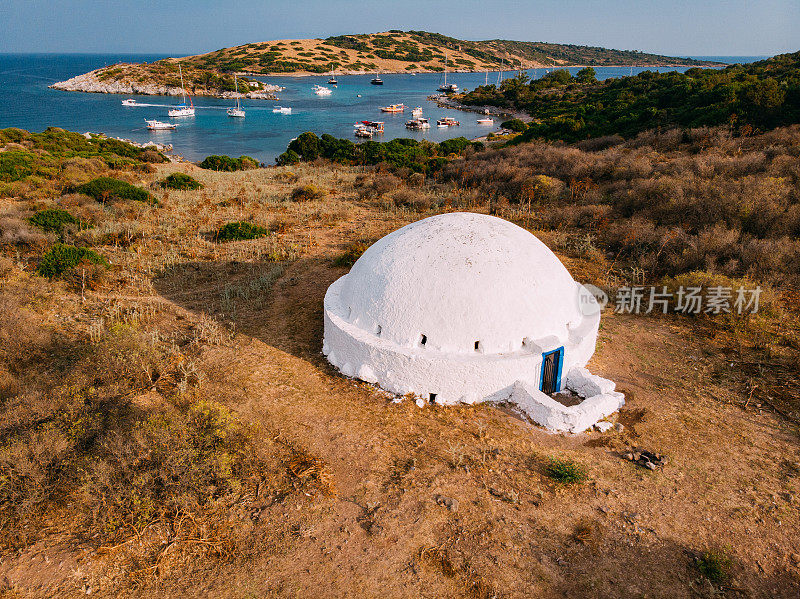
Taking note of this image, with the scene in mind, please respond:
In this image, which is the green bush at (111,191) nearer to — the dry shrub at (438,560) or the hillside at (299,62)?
the dry shrub at (438,560)

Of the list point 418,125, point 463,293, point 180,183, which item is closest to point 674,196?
point 463,293

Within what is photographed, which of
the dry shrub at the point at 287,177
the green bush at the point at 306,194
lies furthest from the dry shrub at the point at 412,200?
the dry shrub at the point at 287,177

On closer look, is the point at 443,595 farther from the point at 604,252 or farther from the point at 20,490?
the point at 604,252

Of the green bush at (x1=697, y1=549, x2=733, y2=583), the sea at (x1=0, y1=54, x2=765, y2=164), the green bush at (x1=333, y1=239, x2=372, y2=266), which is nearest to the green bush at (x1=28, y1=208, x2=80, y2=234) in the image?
the green bush at (x1=333, y1=239, x2=372, y2=266)

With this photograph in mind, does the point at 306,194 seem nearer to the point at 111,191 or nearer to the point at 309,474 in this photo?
the point at 111,191

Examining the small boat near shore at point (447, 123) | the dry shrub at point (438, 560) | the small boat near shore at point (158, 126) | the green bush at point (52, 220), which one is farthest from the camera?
the small boat near shore at point (447, 123)

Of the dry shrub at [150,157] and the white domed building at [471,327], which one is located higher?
the dry shrub at [150,157]

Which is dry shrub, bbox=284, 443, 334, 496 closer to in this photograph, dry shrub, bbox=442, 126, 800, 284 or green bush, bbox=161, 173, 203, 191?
dry shrub, bbox=442, 126, 800, 284
